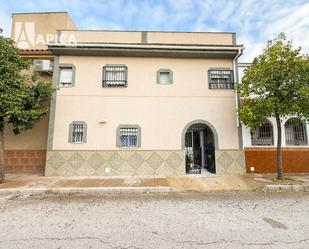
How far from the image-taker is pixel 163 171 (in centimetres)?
990

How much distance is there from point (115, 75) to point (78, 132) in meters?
3.75

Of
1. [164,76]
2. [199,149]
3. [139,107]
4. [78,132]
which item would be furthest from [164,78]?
[78,132]

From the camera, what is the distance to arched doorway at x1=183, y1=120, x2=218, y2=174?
1033cm

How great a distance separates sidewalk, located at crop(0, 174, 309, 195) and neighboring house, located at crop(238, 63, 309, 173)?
1.31 metres

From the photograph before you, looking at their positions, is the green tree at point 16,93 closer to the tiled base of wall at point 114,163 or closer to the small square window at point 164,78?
the tiled base of wall at point 114,163

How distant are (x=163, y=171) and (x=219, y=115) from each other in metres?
4.35

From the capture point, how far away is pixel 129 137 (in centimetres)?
1019

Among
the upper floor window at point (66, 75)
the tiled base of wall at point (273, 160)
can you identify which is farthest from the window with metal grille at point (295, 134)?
the upper floor window at point (66, 75)

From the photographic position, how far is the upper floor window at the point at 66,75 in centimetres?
1045

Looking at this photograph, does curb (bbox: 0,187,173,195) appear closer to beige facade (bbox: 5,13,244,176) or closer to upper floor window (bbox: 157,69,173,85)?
beige facade (bbox: 5,13,244,176)

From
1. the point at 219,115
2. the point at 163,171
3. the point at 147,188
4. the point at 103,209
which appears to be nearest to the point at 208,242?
the point at 103,209

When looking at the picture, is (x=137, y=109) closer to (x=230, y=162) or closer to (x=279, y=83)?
(x=230, y=162)

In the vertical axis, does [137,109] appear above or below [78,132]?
above

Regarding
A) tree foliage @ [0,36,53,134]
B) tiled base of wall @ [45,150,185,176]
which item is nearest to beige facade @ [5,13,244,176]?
tiled base of wall @ [45,150,185,176]
